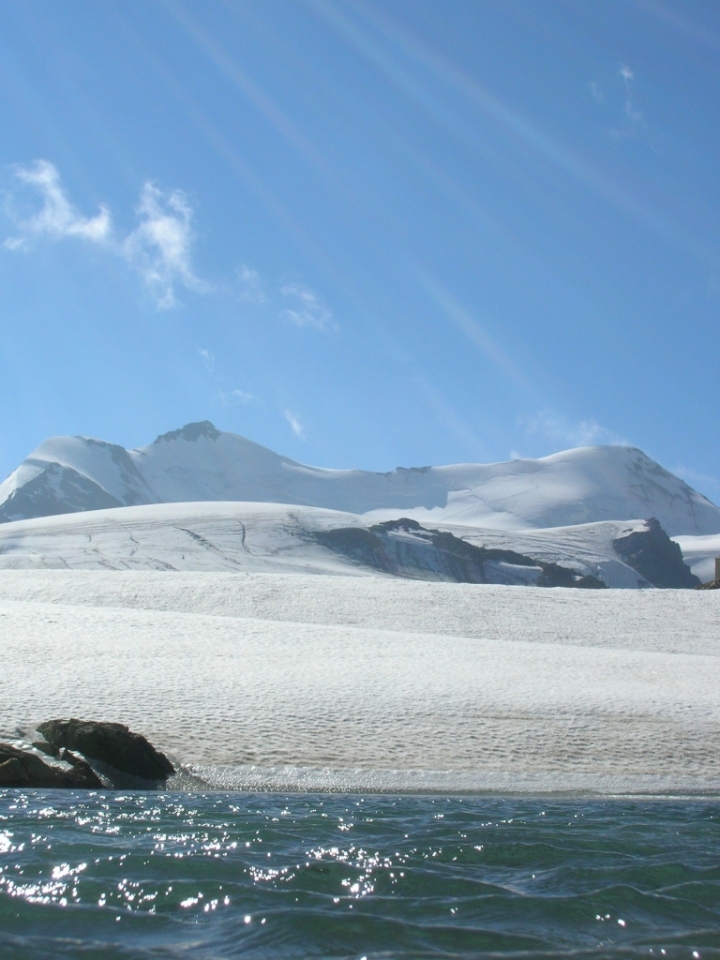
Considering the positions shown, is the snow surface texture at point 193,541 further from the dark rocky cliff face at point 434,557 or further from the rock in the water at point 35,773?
the rock in the water at point 35,773

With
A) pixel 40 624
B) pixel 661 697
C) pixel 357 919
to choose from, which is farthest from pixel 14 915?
pixel 40 624

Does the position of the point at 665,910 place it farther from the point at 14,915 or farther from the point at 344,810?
the point at 14,915

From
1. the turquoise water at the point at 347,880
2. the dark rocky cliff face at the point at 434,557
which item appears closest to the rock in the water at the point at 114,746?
the turquoise water at the point at 347,880

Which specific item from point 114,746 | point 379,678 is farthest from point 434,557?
point 114,746

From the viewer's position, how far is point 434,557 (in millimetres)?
138000

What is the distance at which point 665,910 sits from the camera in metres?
7.74

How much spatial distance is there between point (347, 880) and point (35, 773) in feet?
21.6

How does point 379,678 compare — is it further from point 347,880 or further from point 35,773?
point 347,880

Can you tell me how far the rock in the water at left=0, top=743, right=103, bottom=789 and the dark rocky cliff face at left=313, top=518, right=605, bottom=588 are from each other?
108 metres

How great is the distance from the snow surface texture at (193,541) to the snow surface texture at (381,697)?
6904 centimetres

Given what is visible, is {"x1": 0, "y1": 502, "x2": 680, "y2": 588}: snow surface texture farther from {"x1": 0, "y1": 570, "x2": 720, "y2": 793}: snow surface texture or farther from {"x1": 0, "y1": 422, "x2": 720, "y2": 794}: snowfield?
{"x1": 0, "y1": 570, "x2": 720, "y2": 793}: snow surface texture

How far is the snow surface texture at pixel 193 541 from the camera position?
10056 centimetres

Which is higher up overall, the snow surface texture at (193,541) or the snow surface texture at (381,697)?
the snow surface texture at (193,541)

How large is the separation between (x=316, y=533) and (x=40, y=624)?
321 ft
